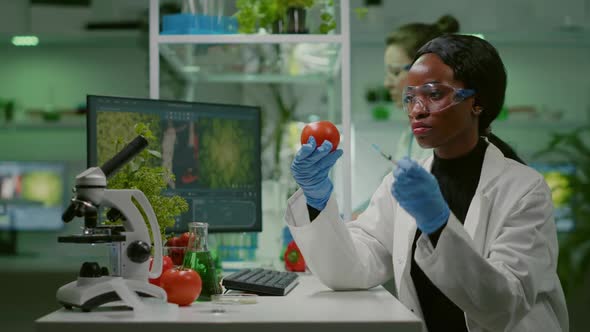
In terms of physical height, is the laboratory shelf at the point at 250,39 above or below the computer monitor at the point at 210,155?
above

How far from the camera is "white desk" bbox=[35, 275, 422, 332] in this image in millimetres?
1221

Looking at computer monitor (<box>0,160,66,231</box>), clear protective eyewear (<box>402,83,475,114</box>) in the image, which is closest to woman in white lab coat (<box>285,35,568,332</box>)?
clear protective eyewear (<box>402,83,475,114</box>)

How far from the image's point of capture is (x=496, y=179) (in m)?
1.79

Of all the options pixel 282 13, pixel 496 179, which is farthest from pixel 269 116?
pixel 496 179

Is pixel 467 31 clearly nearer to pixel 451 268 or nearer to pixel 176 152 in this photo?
pixel 176 152

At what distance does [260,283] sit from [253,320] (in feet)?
1.41

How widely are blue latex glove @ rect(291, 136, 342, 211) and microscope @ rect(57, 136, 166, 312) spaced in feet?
1.29

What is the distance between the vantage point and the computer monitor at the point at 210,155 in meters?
2.07

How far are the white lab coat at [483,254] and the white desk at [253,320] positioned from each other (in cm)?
21

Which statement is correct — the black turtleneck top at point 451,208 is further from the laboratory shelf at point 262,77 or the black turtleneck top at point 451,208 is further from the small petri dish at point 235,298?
the laboratory shelf at point 262,77

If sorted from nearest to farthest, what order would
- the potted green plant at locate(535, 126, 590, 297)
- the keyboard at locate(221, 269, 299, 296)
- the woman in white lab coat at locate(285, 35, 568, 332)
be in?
the woman in white lab coat at locate(285, 35, 568, 332), the keyboard at locate(221, 269, 299, 296), the potted green plant at locate(535, 126, 590, 297)

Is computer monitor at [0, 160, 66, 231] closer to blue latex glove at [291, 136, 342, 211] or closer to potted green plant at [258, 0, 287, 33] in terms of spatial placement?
potted green plant at [258, 0, 287, 33]

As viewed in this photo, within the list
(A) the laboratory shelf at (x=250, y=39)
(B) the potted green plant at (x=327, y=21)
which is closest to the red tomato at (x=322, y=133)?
(A) the laboratory shelf at (x=250, y=39)

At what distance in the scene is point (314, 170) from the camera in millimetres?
1729
